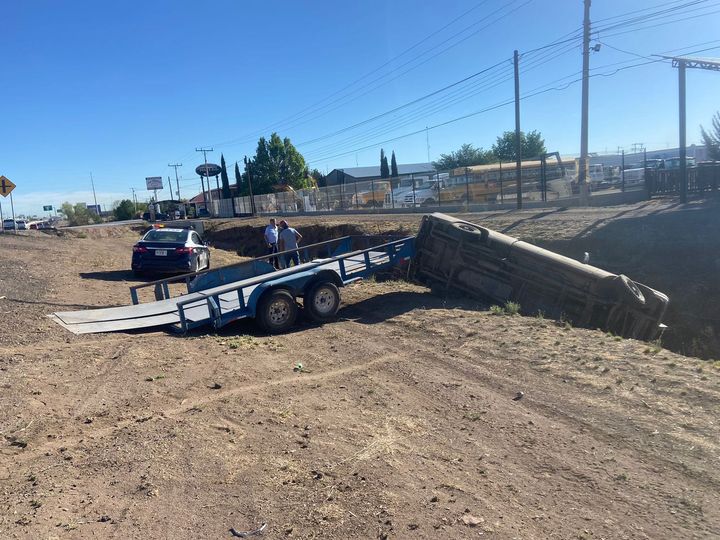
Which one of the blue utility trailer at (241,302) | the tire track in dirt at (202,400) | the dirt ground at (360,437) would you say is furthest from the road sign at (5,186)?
the tire track in dirt at (202,400)

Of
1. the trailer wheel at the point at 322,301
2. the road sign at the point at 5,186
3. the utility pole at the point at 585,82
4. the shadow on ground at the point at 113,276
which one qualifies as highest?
the utility pole at the point at 585,82

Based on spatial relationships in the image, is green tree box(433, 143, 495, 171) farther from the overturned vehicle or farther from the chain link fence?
the overturned vehicle

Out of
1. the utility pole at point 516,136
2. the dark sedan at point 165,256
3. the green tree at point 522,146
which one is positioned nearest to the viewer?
the dark sedan at point 165,256

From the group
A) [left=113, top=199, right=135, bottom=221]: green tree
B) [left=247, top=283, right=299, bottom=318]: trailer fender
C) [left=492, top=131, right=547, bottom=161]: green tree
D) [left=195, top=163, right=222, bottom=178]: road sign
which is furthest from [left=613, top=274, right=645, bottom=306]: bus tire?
[left=113, top=199, right=135, bottom=221]: green tree

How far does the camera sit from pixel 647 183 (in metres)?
24.7

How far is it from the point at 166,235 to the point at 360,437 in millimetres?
13920

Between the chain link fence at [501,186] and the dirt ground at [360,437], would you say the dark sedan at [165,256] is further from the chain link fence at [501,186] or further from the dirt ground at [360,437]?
the chain link fence at [501,186]

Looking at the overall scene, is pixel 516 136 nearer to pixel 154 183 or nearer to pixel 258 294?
pixel 258 294

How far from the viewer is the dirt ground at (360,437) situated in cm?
374

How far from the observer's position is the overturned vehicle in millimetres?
9641

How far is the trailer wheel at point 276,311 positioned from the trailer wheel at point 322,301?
0.38m

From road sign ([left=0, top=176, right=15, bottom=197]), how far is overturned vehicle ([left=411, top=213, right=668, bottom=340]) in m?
22.8

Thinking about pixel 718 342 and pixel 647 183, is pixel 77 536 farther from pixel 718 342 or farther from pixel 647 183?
pixel 647 183

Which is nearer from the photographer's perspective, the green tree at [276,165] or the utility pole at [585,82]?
the utility pole at [585,82]
